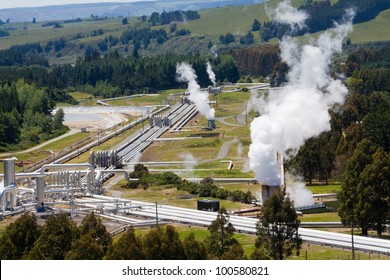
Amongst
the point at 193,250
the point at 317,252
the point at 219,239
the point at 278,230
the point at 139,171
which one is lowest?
the point at 317,252

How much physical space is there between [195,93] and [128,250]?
8346cm

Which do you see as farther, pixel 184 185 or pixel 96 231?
pixel 184 185

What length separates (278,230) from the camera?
4334 centimetres

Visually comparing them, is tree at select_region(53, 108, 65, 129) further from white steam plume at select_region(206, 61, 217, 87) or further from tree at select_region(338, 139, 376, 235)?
tree at select_region(338, 139, 376, 235)

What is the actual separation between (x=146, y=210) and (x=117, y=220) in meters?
2.98

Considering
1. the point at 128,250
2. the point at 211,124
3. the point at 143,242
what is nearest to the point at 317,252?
the point at 143,242

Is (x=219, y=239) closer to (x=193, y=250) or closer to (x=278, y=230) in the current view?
(x=278, y=230)

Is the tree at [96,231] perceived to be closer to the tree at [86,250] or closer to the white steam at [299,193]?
the tree at [86,250]

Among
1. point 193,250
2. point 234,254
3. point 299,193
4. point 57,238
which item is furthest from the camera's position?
point 299,193

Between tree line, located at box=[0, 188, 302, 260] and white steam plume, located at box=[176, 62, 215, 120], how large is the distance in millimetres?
59604

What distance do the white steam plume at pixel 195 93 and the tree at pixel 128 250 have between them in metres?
65.6

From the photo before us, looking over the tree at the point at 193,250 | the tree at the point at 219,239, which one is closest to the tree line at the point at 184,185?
the tree at the point at 219,239

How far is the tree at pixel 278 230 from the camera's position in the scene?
42.8m
